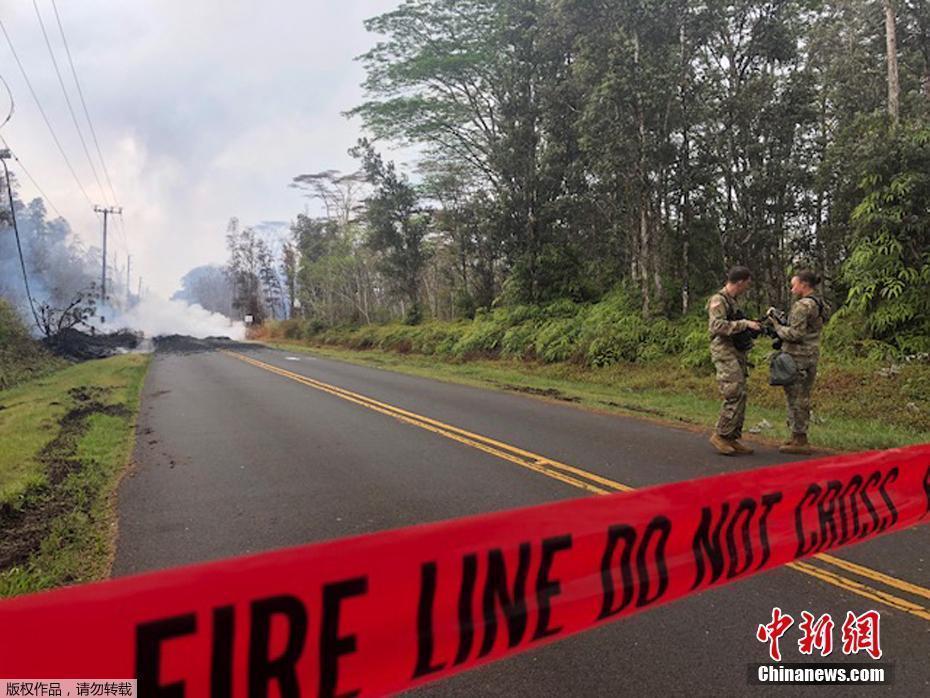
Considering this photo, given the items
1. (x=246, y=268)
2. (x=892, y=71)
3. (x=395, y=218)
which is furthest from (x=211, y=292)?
(x=892, y=71)

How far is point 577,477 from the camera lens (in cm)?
597

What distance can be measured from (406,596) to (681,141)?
17375 mm

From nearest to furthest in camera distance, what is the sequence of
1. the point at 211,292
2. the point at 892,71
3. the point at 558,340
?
the point at 892,71, the point at 558,340, the point at 211,292

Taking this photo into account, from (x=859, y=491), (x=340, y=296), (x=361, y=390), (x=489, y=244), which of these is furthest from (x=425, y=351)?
(x=340, y=296)

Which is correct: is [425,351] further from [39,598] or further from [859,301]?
Answer: [39,598]

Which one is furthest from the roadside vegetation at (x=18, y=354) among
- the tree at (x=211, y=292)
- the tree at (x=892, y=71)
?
the tree at (x=211, y=292)

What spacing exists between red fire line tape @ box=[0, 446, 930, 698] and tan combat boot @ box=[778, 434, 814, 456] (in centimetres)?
447

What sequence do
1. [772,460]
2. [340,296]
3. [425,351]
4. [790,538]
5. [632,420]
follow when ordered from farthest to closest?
1. [340,296]
2. [425,351]
3. [632,420]
4. [772,460]
5. [790,538]

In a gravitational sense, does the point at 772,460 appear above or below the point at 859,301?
below

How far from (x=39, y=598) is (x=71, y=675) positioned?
0.65 feet

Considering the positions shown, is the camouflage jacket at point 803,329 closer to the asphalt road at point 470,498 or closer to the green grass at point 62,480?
the asphalt road at point 470,498

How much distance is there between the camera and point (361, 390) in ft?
45.7

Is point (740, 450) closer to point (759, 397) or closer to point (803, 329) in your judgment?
point (803, 329)

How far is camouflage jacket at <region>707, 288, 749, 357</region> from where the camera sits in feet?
21.1
